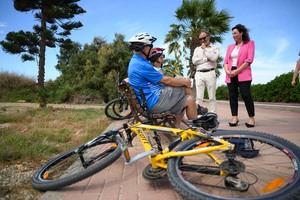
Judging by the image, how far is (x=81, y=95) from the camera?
21828mm

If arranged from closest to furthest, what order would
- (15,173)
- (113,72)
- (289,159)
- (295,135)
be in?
(289,159), (15,173), (295,135), (113,72)

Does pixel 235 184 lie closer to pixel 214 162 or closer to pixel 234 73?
pixel 214 162

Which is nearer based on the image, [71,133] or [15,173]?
[15,173]

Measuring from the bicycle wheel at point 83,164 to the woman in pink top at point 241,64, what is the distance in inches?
132

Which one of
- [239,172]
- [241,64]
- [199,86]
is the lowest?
[239,172]

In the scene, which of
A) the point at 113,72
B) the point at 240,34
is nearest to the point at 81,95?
the point at 113,72

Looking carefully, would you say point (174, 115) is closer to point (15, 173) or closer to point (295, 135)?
point (15, 173)

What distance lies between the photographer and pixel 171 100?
3.30m

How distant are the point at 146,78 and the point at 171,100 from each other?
0.39 metres

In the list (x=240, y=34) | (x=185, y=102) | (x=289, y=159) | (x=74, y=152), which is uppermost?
(x=240, y=34)

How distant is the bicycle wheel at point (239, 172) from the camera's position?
75.8 inches

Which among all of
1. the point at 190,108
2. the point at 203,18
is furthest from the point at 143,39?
the point at 203,18

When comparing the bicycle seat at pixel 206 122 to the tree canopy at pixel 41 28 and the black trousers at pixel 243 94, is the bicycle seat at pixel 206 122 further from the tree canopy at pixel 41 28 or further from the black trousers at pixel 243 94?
the tree canopy at pixel 41 28

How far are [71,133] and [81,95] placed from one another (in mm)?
16068
